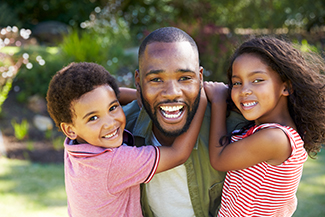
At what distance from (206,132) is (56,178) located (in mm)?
3220

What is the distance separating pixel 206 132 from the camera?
2406 mm

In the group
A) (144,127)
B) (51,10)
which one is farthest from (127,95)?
(51,10)

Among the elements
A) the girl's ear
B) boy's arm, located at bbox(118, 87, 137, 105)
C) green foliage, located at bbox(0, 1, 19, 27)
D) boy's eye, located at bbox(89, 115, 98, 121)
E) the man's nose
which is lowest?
the girl's ear

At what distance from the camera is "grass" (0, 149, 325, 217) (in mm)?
3887

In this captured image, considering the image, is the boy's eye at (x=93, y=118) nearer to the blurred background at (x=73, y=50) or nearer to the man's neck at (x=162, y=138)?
the man's neck at (x=162, y=138)

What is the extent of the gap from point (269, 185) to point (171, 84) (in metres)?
0.89

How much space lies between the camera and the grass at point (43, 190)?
153 inches

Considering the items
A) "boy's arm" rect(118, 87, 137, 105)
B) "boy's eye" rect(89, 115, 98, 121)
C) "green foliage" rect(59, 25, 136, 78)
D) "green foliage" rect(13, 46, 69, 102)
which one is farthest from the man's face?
"green foliage" rect(13, 46, 69, 102)

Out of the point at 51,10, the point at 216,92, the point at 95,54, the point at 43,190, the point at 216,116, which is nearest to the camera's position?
the point at 216,116

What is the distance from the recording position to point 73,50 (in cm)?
738

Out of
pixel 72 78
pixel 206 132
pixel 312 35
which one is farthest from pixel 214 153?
pixel 312 35

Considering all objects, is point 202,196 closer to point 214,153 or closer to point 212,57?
point 214,153

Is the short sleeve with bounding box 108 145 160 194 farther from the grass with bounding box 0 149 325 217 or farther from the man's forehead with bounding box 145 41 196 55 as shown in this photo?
the grass with bounding box 0 149 325 217

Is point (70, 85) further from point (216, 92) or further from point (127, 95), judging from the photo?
point (216, 92)
